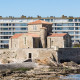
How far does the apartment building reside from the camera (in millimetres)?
121188

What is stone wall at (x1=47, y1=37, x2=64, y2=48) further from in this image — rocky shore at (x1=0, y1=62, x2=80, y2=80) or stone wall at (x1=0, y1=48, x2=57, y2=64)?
rocky shore at (x1=0, y1=62, x2=80, y2=80)

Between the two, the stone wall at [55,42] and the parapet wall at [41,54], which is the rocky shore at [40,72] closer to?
the parapet wall at [41,54]

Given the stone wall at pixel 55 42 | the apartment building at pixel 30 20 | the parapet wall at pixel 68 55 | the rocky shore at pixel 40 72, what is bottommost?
the rocky shore at pixel 40 72

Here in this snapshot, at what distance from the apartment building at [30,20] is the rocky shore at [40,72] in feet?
142

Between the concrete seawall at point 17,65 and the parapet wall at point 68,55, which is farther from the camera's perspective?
the parapet wall at point 68,55

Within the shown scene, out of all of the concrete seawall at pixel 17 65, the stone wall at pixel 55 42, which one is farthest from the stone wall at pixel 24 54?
the concrete seawall at pixel 17 65

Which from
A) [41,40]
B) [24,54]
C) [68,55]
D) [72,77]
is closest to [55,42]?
[41,40]

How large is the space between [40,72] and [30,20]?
181 ft

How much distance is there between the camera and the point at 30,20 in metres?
121

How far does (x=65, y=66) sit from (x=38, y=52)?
7479 millimetres

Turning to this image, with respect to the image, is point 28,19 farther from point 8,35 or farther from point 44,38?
point 44,38

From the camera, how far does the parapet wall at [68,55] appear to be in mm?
82750

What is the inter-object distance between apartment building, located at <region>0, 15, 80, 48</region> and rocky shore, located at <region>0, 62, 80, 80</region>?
43.4 metres

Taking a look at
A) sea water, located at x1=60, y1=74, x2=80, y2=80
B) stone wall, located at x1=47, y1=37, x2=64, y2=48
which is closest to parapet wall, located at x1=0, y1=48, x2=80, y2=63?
stone wall, located at x1=47, y1=37, x2=64, y2=48
